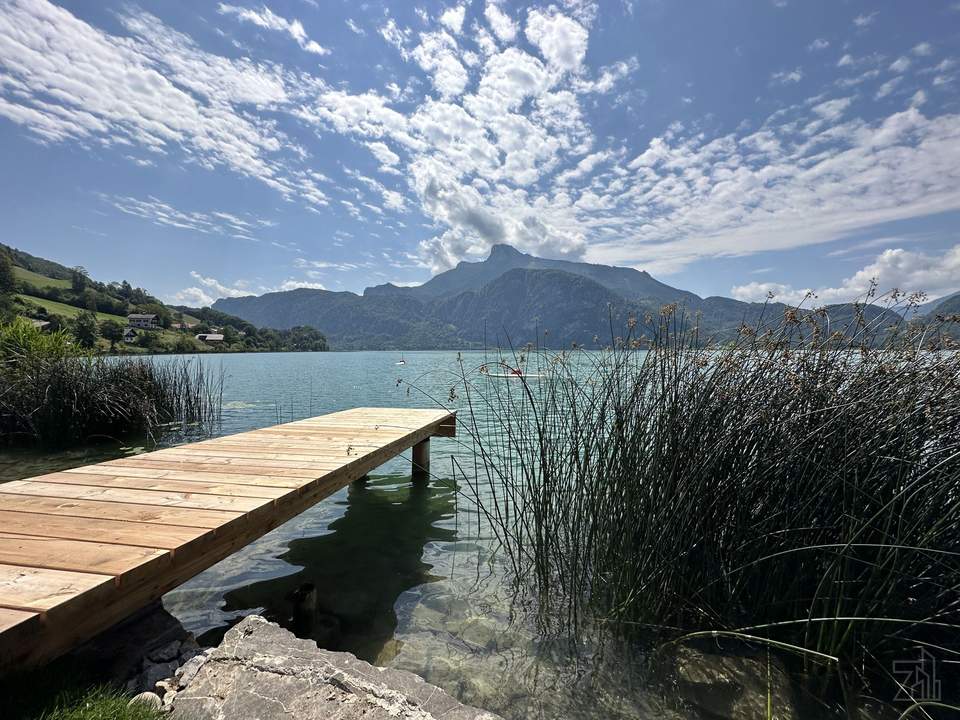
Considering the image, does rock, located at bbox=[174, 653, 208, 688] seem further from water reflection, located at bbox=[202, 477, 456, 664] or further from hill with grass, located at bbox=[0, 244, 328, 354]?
hill with grass, located at bbox=[0, 244, 328, 354]

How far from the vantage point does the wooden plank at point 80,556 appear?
1.60m

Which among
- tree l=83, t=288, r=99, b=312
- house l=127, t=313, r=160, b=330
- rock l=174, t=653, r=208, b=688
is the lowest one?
rock l=174, t=653, r=208, b=688

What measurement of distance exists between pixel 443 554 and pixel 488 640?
1.25 meters

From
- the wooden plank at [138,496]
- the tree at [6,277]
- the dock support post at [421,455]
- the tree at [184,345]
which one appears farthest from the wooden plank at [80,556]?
the tree at [6,277]

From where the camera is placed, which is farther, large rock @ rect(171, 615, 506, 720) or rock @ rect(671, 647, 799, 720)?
rock @ rect(671, 647, 799, 720)

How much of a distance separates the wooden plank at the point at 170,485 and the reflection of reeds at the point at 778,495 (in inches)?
62.3

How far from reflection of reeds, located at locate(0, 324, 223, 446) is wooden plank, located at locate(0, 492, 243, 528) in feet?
18.9

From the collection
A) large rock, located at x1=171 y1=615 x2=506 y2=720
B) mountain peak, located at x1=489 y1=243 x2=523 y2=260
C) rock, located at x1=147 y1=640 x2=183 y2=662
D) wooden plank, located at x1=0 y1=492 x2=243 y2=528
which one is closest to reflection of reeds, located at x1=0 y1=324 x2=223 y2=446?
wooden plank, located at x1=0 y1=492 x2=243 y2=528

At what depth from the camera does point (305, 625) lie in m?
2.57

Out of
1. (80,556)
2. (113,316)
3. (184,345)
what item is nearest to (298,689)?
(80,556)

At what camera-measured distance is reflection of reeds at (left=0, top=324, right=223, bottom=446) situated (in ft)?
22.2

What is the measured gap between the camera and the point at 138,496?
2.39 metres

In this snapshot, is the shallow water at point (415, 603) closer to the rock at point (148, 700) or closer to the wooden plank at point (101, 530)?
the wooden plank at point (101, 530)

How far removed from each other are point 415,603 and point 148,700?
1742 millimetres
